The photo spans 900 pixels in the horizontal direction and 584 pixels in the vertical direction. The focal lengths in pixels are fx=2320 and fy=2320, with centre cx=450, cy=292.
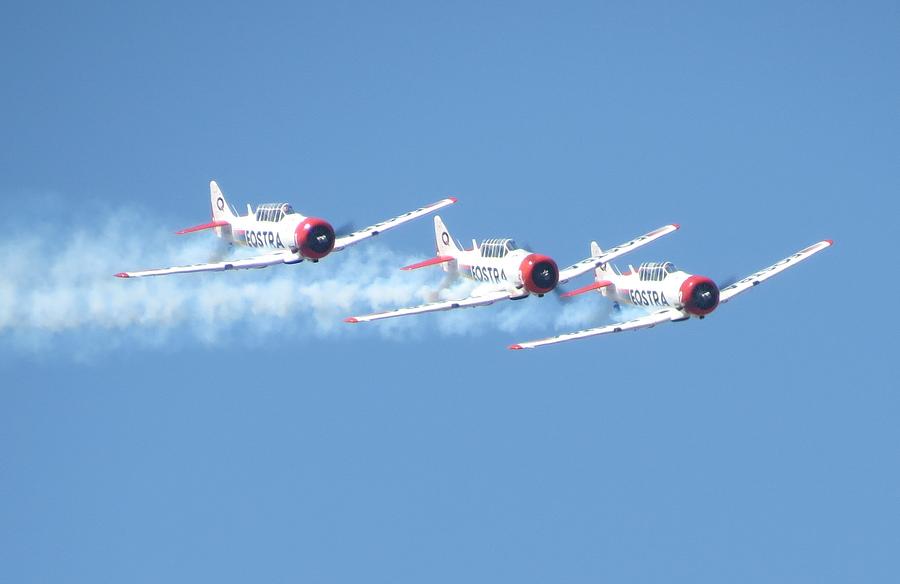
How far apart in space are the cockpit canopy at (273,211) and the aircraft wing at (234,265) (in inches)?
86.2

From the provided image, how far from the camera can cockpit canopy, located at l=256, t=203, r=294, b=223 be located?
123463 millimetres

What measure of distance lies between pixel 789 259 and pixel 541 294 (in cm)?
1606

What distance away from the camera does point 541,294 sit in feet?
398

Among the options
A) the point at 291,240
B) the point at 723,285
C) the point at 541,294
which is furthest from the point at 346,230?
the point at 723,285

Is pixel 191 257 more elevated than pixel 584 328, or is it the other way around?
pixel 191 257

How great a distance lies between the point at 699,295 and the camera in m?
120

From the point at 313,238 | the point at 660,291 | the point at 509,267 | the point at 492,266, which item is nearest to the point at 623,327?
the point at 660,291

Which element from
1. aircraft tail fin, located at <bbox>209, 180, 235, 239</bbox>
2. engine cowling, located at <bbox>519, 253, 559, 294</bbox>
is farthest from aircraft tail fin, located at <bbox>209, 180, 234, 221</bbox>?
engine cowling, located at <bbox>519, 253, 559, 294</bbox>

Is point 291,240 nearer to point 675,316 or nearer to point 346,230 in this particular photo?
point 346,230

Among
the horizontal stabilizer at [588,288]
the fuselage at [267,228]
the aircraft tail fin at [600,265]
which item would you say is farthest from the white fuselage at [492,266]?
the fuselage at [267,228]

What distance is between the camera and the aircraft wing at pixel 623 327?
118 metres

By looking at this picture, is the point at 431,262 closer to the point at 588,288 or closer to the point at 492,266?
Answer: the point at 492,266

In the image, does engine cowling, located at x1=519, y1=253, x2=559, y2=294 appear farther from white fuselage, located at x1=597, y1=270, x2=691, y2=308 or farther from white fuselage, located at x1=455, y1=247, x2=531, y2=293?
white fuselage, located at x1=597, y1=270, x2=691, y2=308

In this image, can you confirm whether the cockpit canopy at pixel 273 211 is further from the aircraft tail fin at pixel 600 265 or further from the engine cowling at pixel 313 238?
the aircraft tail fin at pixel 600 265
